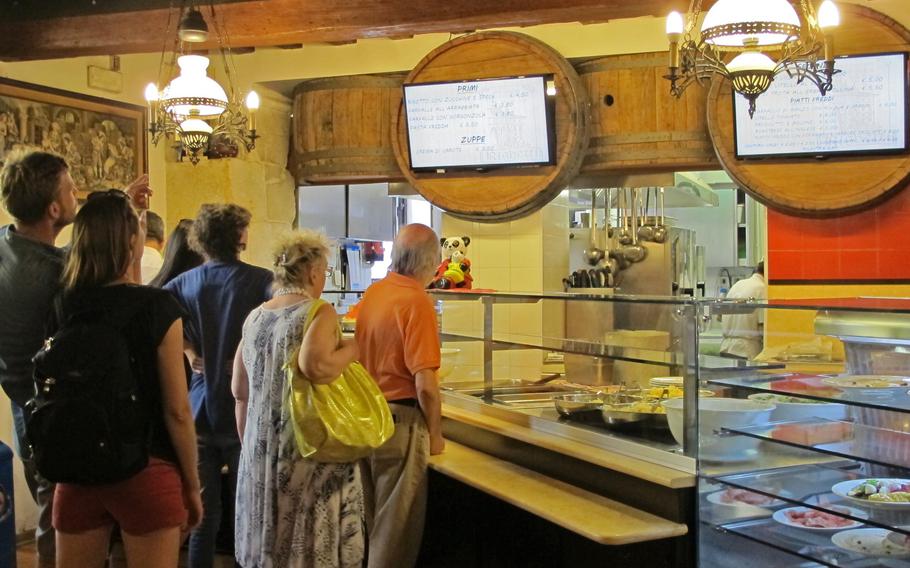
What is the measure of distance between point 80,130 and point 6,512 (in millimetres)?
4287

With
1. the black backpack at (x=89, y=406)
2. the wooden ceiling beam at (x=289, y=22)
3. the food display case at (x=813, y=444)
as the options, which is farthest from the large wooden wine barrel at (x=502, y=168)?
the black backpack at (x=89, y=406)

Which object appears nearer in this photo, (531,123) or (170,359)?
(170,359)

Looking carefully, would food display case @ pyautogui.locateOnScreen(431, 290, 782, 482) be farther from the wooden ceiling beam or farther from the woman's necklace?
the wooden ceiling beam

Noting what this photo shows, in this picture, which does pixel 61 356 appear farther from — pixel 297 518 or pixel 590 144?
pixel 590 144

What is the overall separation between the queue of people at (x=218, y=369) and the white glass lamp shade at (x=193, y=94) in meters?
0.68

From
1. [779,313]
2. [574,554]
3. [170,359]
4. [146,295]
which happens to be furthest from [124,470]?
[779,313]

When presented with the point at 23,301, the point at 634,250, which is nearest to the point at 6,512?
the point at 23,301

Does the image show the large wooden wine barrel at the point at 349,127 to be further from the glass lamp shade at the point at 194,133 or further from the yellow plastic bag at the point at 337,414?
the yellow plastic bag at the point at 337,414

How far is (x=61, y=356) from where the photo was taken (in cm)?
227

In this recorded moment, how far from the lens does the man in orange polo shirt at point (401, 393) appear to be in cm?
351

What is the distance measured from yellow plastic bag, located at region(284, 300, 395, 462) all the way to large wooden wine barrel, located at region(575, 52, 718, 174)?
306cm

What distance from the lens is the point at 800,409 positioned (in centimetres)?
280

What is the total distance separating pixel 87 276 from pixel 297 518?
4.09ft

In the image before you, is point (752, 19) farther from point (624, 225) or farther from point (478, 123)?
point (624, 225)
